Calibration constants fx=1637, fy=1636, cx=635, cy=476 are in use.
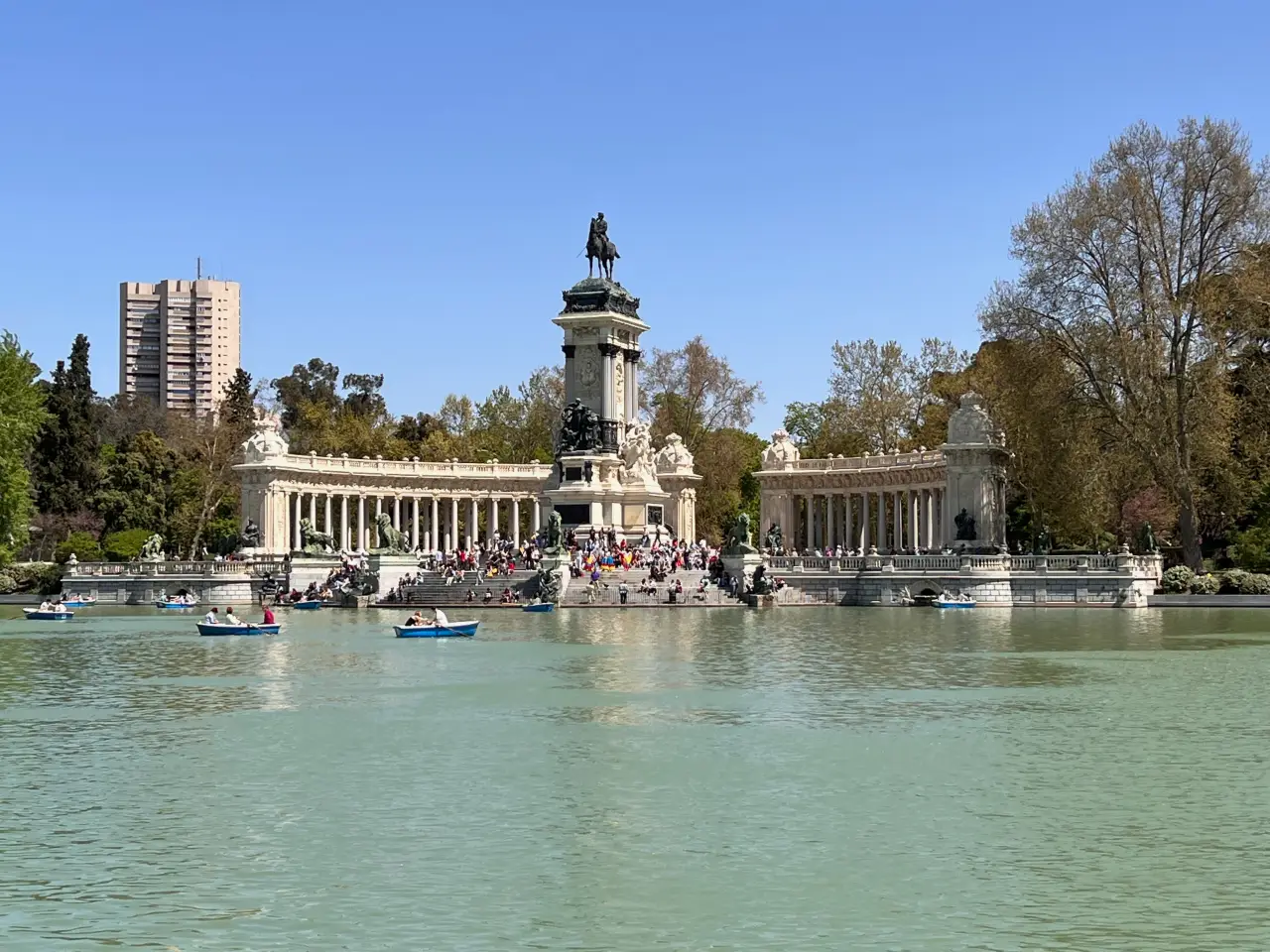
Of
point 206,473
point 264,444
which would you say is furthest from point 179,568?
point 206,473

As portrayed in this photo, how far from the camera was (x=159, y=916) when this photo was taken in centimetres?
1598

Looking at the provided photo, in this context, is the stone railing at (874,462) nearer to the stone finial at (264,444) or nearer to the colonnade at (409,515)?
the colonnade at (409,515)

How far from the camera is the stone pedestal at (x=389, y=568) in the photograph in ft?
235

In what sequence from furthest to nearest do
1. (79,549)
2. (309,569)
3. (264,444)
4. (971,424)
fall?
(264,444), (79,549), (309,569), (971,424)

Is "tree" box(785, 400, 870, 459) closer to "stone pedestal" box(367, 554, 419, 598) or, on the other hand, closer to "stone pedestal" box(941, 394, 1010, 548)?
"stone pedestal" box(941, 394, 1010, 548)

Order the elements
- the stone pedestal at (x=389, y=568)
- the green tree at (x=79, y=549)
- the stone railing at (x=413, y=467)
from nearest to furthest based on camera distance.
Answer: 1. the stone pedestal at (x=389, y=568)
2. the green tree at (x=79, y=549)
3. the stone railing at (x=413, y=467)

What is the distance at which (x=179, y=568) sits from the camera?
78.5 m

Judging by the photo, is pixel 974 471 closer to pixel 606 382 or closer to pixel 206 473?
pixel 606 382

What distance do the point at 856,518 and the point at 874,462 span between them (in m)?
15.0

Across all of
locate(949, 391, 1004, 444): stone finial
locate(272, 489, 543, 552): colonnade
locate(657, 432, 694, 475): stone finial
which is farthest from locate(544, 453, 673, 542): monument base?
locate(949, 391, 1004, 444): stone finial

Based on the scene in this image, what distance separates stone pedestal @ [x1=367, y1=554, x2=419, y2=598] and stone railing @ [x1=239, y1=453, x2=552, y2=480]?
22.7 metres

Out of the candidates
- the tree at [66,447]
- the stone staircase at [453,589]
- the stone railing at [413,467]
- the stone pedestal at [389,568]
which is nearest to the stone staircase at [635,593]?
the stone staircase at [453,589]

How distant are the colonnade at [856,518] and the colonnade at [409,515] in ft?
48.1

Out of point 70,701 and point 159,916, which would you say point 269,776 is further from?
point 70,701
